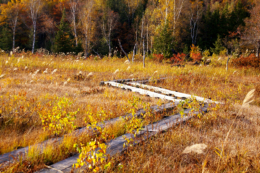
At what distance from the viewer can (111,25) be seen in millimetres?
25094

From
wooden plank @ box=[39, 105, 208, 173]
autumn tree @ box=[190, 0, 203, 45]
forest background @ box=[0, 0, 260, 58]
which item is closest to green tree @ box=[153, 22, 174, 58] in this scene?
forest background @ box=[0, 0, 260, 58]

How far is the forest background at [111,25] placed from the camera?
22.3 metres

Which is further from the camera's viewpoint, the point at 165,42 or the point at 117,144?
the point at 165,42

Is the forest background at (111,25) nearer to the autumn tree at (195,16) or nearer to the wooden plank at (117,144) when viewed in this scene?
the autumn tree at (195,16)

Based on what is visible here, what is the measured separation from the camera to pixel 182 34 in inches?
1077

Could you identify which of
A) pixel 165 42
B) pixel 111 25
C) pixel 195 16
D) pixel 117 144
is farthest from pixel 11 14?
pixel 117 144

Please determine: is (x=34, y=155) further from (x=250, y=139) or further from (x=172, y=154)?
(x=250, y=139)

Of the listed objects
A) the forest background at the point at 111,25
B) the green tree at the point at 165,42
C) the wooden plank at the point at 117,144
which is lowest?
the wooden plank at the point at 117,144

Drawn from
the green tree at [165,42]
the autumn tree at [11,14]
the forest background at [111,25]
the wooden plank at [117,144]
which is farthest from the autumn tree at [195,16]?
the wooden plank at [117,144]

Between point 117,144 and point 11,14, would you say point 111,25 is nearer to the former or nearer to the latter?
point 11,14

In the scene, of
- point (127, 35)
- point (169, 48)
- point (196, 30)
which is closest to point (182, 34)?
point (196, 30)

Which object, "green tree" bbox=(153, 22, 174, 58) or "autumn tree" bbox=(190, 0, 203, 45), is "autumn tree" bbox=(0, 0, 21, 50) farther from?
"autumn tree" bbox=(190, 0, 203, 45)

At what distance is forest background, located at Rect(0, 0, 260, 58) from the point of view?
2230 cm

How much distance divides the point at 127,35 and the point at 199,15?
1177cm
